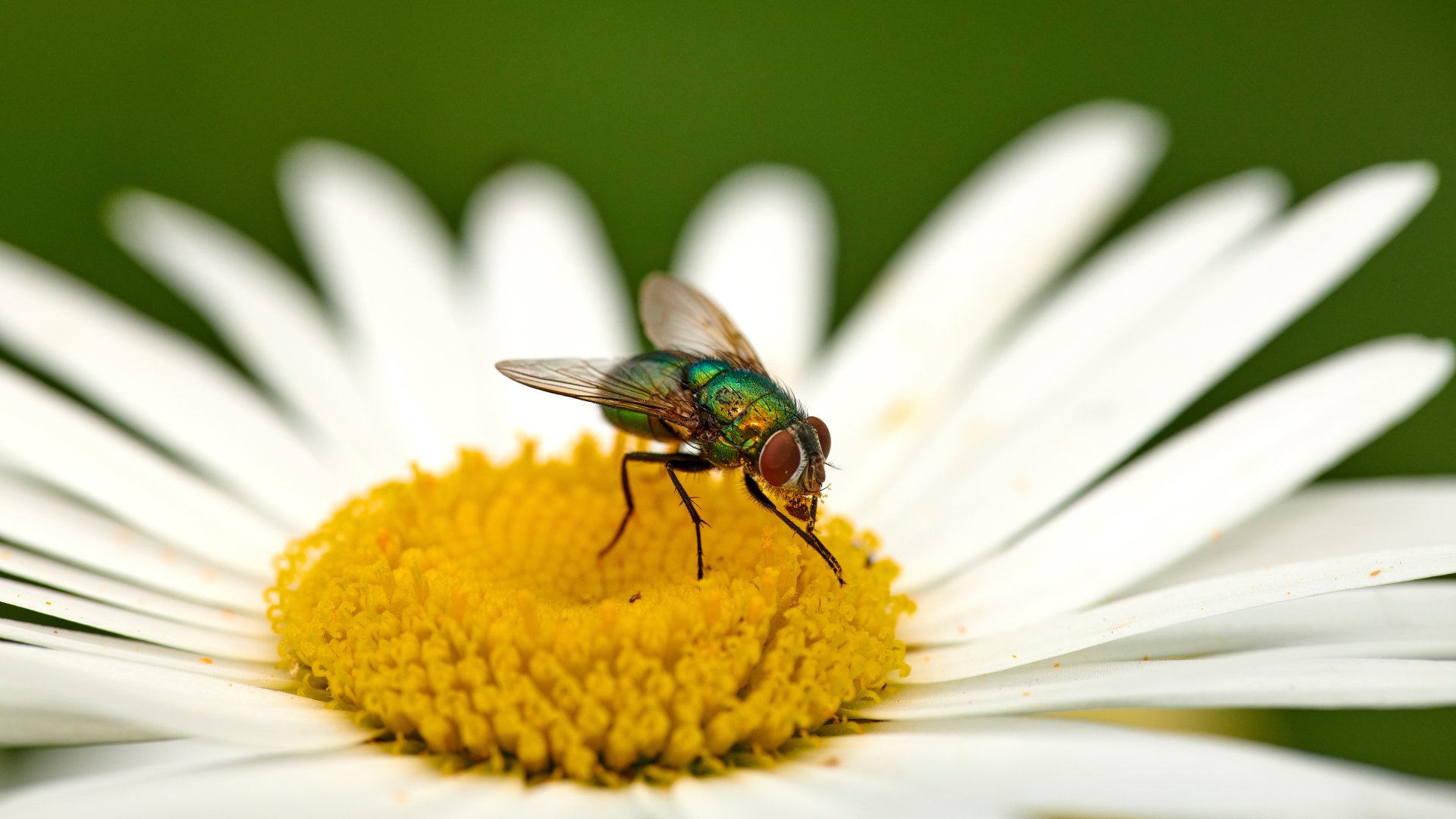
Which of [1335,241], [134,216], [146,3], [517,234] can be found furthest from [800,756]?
[146,3]

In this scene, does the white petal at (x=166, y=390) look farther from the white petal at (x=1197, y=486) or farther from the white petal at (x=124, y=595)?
the white petal at (x=1197, y=486)

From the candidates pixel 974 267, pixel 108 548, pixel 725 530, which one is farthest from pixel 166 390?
pixel 974 267

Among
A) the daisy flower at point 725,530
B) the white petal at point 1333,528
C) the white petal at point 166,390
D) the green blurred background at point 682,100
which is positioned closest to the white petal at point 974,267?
the daisy flower at point 725,530

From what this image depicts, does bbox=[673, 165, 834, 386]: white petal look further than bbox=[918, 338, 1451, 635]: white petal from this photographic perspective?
Yes

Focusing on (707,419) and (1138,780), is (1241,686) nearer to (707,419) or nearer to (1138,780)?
(1138,780)

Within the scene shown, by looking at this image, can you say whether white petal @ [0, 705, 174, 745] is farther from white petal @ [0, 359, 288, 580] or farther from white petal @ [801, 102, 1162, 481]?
white petal @ [801, 102, 1162, 481]

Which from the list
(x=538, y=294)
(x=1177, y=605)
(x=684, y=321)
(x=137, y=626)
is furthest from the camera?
(x=538, y=294)

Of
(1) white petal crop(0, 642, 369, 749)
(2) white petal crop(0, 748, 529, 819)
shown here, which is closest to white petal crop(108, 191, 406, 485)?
(1) white petal crop(0, 642, 369, 749)
